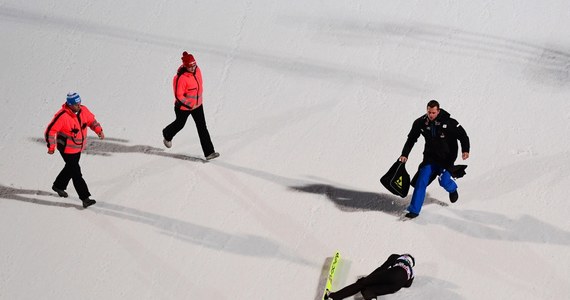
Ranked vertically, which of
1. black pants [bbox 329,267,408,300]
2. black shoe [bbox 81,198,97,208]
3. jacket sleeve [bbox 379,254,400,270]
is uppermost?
jacket sleeve [bbox 379,254,400,270]

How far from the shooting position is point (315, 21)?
473 inches

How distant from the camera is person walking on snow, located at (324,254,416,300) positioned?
7559mm

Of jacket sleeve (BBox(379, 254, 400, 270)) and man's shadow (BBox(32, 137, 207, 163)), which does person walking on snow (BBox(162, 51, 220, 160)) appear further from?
jacket sleeve (BBox(379, 254, 400, 270))

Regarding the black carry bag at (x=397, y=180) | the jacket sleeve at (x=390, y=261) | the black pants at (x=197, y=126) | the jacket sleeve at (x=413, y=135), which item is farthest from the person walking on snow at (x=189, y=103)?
the jacket sleeve at (x=390, y=261)

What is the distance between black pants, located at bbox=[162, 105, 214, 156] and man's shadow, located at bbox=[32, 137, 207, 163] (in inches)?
8.4

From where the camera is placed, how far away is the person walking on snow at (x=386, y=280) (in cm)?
756

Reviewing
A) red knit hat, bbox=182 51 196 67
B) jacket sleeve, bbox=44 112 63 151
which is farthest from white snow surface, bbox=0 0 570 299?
red knit hat, bbox=182 51 196 67

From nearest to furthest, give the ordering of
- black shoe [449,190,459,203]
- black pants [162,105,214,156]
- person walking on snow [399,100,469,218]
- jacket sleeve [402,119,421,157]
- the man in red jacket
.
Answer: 1. the man in red jacket
2. person walking on snow [399,100,469,218]
3. jacket sleeve [402,119,421,157]
4. black shoe [449,190,459,203]
5. black pants [162,105,214,156]

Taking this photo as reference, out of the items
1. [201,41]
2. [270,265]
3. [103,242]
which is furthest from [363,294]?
[201,41]

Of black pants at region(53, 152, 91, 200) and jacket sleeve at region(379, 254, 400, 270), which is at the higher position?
jacket sleeve at region(379, 254, 400, 270)

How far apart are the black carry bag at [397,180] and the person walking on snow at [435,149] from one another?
0.11 meters

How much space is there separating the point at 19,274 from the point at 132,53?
13.8 feet

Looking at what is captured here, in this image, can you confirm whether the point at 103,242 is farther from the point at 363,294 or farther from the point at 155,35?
the point at 155,35

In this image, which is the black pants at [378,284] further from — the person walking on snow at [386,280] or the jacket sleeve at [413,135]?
the jacket sleeve at [413,135]
